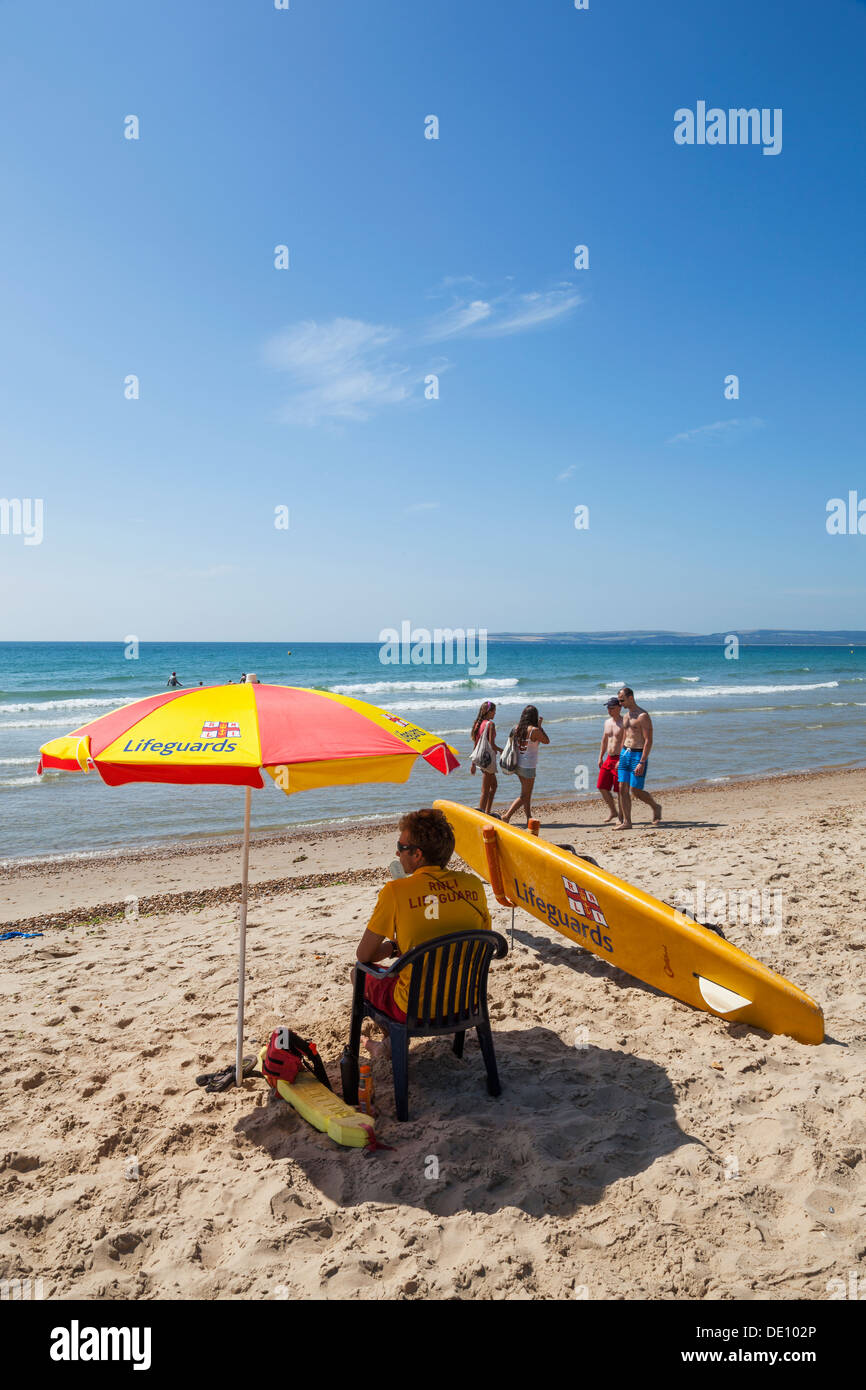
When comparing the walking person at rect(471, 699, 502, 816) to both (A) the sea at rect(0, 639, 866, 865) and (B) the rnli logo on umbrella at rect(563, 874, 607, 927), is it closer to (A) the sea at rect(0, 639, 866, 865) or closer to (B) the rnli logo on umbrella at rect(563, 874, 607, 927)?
(A) the sea at rect(0, 639, 866, 865)

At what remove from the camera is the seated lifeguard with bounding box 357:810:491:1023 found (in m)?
3.63

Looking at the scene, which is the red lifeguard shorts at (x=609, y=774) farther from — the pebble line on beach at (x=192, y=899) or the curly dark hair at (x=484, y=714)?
the pebble line on beach at (x=192, y=899)

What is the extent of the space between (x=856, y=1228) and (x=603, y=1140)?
987mm

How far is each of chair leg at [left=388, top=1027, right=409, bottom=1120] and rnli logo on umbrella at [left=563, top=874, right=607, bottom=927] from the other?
6.56 feet

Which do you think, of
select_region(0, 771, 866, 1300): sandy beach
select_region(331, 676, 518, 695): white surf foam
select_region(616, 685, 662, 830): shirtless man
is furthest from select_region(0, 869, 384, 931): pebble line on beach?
select_region(331, 676, 518, 695): white surf foam

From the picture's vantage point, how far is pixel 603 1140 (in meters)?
3.47

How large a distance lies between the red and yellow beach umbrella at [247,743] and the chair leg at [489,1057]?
50.6 inches

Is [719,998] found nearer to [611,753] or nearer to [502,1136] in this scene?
[502,1136]

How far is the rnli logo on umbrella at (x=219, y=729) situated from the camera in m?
3.33

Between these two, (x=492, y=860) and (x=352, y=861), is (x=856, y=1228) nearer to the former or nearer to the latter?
(x=492, y=860)

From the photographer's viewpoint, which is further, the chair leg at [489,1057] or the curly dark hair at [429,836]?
the chair leg at [489,1057]

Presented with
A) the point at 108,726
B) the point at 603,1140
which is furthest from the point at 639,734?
the point at 108,726
